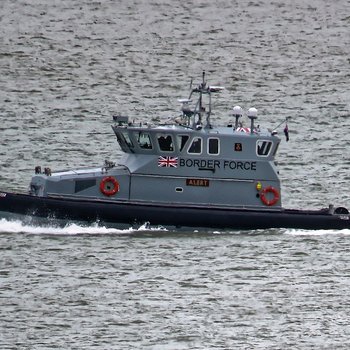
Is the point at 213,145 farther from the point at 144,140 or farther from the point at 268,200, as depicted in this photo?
the point at 268,200

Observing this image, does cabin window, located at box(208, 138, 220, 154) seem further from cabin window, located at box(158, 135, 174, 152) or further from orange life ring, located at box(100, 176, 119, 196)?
orange life ring, located at box(100, 176, 119, 196)

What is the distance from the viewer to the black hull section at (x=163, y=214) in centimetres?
5650

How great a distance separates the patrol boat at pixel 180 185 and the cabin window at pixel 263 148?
0.03m

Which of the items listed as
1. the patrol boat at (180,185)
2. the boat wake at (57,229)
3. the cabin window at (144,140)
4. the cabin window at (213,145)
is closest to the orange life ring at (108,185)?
the patrol boat at (180,185)

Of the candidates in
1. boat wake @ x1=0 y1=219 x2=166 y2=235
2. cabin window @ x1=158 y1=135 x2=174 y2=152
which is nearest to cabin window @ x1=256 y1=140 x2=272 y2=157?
cabin window @ x1=158 y1=135 x2=174 y2=152

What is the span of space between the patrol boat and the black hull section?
3 cm

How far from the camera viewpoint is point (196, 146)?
57312 millimetres

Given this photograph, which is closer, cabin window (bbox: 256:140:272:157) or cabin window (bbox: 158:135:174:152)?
cabin window (bbox: 158:135:174:152)

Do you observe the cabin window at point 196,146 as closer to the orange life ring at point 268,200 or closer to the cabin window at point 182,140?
the cabin window at point 182,140

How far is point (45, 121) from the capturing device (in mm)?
75625

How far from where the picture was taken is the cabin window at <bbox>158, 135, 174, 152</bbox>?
57.2 m

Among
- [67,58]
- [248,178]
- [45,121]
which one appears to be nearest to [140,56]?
[67,58]

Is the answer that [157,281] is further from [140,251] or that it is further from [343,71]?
[343,71]

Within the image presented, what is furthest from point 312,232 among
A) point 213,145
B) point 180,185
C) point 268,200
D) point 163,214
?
point 163,214
